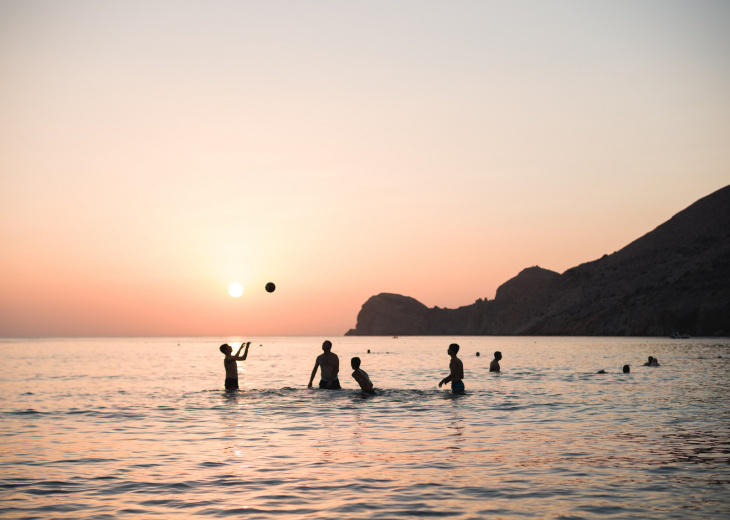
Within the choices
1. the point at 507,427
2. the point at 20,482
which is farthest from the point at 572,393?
the point at 20,482

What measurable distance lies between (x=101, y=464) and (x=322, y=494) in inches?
230

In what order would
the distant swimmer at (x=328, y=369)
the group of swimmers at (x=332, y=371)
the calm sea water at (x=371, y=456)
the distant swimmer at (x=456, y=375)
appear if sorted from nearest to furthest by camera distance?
the calm sea water at (x=371, y=456) < the group of swimmers at (x=332, y=371) < the distant swimmer at (x=456, y=375) < the distant swimmer at (x=328, y=369)

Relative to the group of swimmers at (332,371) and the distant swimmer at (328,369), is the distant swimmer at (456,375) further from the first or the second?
the distant swimmer at (328,369)

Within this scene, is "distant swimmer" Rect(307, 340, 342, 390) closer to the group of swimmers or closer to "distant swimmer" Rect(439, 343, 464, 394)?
the group of swimmers

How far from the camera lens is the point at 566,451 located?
50.7 feet

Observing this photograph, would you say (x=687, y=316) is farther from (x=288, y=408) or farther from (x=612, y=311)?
(x=288, y=408)

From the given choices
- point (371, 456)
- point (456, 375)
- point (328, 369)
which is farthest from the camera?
point (328, 369)

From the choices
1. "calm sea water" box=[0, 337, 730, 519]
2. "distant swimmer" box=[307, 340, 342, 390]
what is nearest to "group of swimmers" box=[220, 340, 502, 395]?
"distant swimmer" box=[307, 340, 342, 390]

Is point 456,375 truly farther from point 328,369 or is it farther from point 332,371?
point 328,369

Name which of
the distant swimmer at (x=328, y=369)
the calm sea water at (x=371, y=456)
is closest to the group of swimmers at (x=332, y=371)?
the distant swimmer at (x=328, y=369)

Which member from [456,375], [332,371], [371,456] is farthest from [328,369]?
[371,456]

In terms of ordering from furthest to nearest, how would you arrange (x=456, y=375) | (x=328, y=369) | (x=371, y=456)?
(x=328, y=369)
(x=456, y=375)
(x=371, y=456)

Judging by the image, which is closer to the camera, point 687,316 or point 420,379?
point 420,379

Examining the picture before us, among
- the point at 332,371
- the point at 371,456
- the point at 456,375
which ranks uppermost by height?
the point at 332,371
